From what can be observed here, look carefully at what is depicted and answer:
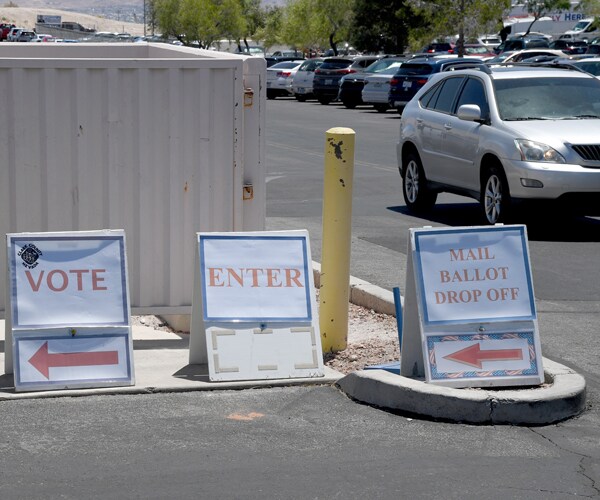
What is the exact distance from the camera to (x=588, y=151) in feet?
39.1

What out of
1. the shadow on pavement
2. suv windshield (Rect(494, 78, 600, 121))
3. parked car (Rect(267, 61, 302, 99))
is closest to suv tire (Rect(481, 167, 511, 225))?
the shadow on pavement

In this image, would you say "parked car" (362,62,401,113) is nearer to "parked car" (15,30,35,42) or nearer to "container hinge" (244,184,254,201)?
"container hinge" (244,184,254,201)

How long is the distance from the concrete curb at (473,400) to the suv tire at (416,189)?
809cm

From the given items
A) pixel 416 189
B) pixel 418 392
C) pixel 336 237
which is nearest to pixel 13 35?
pixel 416 189

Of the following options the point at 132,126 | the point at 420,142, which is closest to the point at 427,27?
the point at 420,142

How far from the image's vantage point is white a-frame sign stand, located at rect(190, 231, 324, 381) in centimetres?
630

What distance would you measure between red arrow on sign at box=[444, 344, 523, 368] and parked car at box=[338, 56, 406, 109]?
32.0 meters

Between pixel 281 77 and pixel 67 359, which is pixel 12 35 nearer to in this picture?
pixel 281 77

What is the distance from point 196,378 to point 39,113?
1.85 meters

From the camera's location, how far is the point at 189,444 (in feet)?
17.6

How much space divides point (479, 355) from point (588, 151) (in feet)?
20.7

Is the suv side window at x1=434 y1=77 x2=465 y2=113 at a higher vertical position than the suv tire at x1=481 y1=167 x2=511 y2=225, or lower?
higher

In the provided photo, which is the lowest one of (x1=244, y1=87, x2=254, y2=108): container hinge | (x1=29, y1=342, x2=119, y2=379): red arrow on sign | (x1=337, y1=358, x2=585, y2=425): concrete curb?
(x1=337, y1=358, x2=585, y2=425): concrete curb

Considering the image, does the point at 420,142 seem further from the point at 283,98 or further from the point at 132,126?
the point at 283,98
